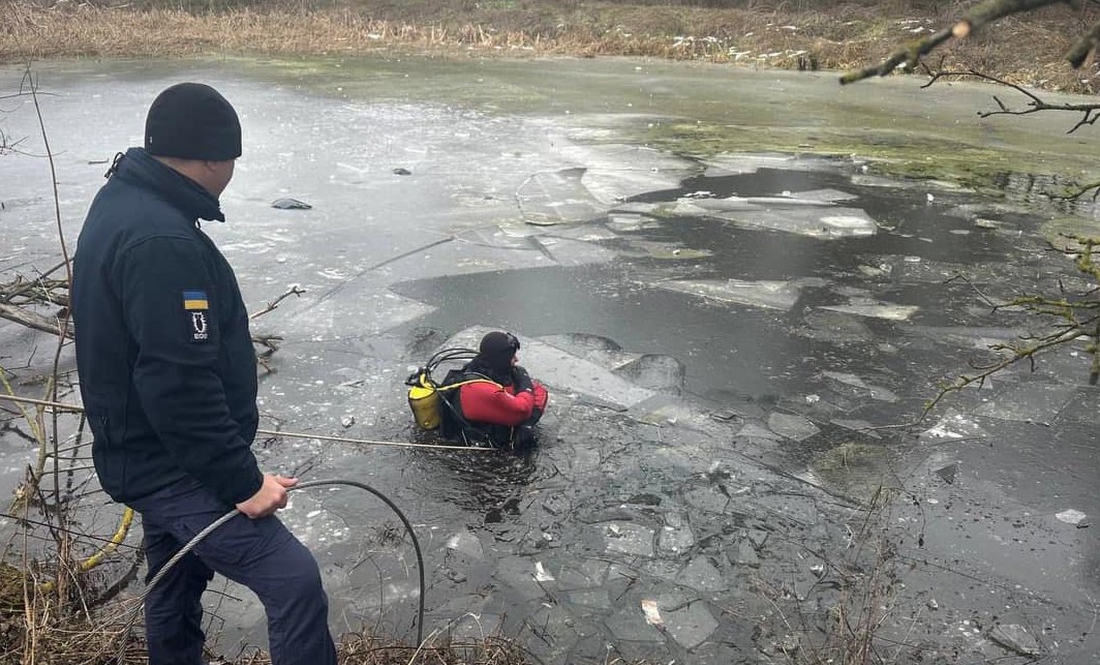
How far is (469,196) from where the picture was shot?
9680 millimetres

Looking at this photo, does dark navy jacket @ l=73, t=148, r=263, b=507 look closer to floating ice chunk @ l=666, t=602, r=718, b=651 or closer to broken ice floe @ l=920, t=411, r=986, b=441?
floating ice chunk @ l=666, t=602, r=718, b=651

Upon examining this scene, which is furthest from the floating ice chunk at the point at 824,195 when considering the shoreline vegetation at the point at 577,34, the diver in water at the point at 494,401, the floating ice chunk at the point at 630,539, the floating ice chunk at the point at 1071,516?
the shoreline vegetation at the point at 577,34

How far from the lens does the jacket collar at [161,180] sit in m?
2.24

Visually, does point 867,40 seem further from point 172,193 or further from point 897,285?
point 172,193

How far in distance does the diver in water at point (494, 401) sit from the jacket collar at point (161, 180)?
218 centimetres

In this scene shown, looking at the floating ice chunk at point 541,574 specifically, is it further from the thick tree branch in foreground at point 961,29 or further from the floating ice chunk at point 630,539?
the thick tree branch in foreground at point 961,29

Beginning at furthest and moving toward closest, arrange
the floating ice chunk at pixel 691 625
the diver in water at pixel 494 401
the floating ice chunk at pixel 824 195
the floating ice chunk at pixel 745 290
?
the floating ice chunk at pixel 824 195 → the floating ice chunk at pixel 745 290 → the diver in water at pixel 494 401 → the floating ice chunk at pixel 691 625

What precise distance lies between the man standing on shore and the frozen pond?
1.04 meters

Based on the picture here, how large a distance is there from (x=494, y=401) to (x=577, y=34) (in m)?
29.6

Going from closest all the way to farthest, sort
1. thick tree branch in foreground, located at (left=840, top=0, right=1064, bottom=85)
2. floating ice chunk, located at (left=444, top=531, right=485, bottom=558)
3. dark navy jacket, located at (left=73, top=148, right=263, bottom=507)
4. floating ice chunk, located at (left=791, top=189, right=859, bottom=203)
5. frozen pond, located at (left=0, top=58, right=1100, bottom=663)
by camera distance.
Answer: thick tree branch in foreground, located at (left=840, top=0, right=1064, bottom=85), dark navy jacket, located at (left=73, top=148, right=263, bottom=507), frozen pond, located at (left=0, top=58, right=1100, bottom=663), floating ice chunk, located at (left=444, top=531, right=485, bottom=558), floating ice chunk, located at (left=791, top=189, right=859, bottom=203)

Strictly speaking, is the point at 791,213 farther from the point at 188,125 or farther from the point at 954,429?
the point at 188,125

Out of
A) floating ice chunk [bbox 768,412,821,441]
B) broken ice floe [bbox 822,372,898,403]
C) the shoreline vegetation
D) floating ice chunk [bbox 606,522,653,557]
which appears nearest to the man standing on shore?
floating ice chunk [bbox 606,522,653,557]

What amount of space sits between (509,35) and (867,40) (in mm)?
12732

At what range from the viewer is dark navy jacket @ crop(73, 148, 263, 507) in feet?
6.95
